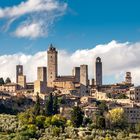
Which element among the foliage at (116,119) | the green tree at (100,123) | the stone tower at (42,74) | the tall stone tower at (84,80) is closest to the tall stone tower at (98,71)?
the tall stone tower at (84,80)

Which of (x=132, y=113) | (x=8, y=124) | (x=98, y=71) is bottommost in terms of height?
(x=8, y=124)

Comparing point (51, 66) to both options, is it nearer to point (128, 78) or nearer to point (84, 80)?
point (84, 80)

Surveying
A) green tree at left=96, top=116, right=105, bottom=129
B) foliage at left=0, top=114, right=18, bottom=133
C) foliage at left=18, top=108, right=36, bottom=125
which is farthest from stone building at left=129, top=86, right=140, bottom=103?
foliage at left=0, top=114, right=18, bottom=133

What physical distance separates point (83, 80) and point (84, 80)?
0.13 meters

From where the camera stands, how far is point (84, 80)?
81125 millimetres

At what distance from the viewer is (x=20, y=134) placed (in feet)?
143

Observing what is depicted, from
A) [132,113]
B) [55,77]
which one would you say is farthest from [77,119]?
[55,77]

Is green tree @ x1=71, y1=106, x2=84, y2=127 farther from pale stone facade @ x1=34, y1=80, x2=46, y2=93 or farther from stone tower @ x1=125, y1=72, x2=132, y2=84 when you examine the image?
stone tower @ x1=125, y1=72, x2=132, y2=84

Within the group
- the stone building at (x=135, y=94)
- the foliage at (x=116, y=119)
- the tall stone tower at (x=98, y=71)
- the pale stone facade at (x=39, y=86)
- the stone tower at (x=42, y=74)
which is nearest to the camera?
the foliage at (x=116, y=119)

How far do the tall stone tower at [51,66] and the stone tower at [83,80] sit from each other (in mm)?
3544

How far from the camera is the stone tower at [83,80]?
78562mm

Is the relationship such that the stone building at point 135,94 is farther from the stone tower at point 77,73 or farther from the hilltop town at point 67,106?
the stone tower at point 77,73

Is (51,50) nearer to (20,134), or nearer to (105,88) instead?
(105,88)

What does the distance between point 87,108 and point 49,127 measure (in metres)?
15.5
